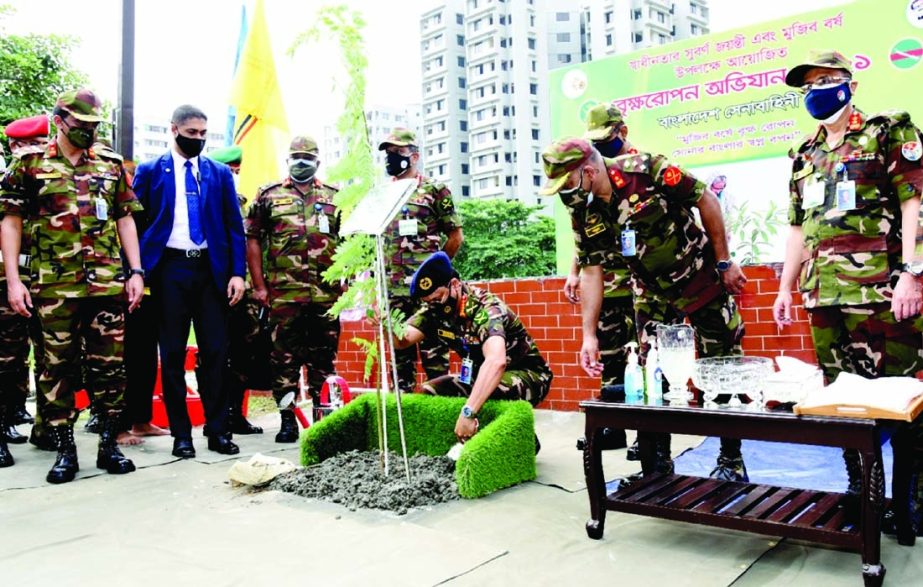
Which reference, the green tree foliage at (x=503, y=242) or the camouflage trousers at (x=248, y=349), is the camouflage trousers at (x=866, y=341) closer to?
the camouflage trousers at (x=248, y=349)

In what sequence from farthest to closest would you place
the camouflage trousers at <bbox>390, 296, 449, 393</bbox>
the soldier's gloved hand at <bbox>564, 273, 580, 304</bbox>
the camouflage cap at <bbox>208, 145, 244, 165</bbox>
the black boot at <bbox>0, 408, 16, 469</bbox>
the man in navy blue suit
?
the camouflage cap at <bbox>208, 145, 244, 165</bbox>, the camouflage trousers at <bbox>390, 296, 449, 393</bbox>, the soldier's gloved hand at <bbox>564, 273, 580, 304</bbox>, the man in navy blue suit, the black boot at <bbox>0, 408, 16, 469</bbox>

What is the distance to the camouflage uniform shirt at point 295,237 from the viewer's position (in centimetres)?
477

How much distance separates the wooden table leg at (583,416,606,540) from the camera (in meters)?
2.59

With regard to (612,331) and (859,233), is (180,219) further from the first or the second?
(859,233)

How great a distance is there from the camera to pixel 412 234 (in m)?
4.70

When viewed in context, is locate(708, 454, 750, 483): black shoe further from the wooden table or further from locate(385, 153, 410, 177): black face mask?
locate(385, 153, 410, 177): black face mask

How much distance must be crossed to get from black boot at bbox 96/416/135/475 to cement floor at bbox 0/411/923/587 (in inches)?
12.4

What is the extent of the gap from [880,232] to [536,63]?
6088 centimetres

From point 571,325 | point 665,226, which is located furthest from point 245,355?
point 665,226

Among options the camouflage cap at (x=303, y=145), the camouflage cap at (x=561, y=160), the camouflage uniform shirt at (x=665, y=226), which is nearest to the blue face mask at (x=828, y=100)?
the camouflage uniform shirt at (x=665, y=226)

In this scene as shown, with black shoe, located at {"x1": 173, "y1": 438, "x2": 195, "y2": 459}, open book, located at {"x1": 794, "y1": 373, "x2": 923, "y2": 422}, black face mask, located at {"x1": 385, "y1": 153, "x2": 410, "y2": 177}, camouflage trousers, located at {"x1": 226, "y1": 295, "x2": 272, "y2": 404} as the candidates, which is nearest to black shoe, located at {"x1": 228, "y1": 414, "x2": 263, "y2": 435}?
camouflage trousers, located at {"x1": 226, "y1": 295, "x2": 272, "y2": 404}

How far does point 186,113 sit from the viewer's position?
4160 mm

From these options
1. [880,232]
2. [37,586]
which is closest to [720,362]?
[880,232]

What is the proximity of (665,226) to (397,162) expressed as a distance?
2.01 meters
